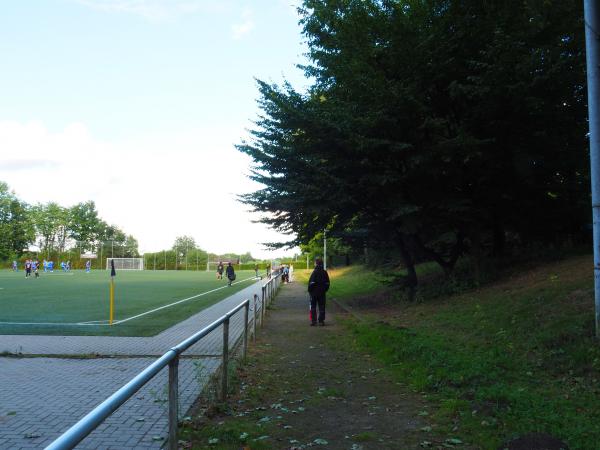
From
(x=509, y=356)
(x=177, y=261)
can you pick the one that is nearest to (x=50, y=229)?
(x=177, y=261)

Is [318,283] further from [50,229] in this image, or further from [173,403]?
[50,229]

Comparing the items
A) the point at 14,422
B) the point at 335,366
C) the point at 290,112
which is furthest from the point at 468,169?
the point at 14,422

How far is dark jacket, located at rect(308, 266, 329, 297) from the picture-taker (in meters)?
13.6

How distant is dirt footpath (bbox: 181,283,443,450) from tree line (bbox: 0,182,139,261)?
93272 millimetres

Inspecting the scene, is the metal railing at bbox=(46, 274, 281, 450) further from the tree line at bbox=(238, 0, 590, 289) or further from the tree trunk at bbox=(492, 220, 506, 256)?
the tree trunk at bbox=(492, 220, 506, 256)

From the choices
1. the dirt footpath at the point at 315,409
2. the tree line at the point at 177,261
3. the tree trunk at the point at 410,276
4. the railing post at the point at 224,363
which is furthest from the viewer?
the tree line at the point at 177,261

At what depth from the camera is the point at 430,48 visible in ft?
45.0

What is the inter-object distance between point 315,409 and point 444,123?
31.6 feet

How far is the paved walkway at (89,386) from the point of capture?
4.79 m

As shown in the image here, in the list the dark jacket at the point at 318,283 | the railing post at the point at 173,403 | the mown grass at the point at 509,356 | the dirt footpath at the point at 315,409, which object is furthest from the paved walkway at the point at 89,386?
the mown grass at the point at 509,356

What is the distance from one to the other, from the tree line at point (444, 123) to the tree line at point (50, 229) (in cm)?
8801

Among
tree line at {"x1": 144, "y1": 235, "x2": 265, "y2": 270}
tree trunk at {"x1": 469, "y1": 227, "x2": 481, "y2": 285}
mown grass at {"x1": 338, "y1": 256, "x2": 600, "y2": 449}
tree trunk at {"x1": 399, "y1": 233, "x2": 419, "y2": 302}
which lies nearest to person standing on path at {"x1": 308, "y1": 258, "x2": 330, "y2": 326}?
mown grass at {"x1": 338, "y1": 256, "x2": 600, "y2": 449}

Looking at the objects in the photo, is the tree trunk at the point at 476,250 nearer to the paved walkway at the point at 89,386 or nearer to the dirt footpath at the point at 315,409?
the dirt footpath at the point at 315,409

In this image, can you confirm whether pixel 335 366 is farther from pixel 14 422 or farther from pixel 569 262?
pixel 569 262
